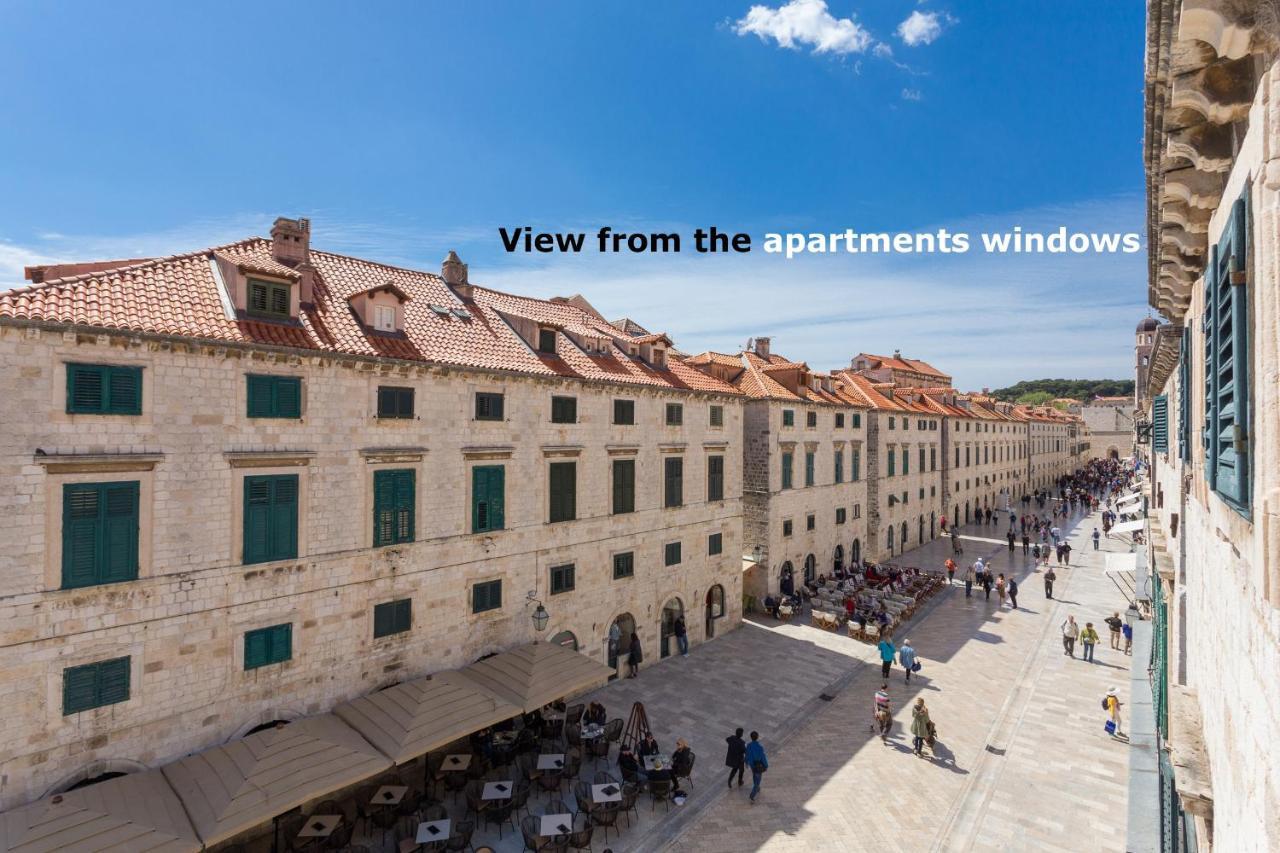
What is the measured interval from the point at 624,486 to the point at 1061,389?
182 metres

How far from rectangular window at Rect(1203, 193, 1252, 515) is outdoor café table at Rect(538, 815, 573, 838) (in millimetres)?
11006

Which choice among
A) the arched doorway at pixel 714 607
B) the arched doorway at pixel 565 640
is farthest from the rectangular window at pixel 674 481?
the arched doorway at pixel 565 640

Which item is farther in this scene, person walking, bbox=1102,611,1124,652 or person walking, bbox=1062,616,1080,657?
person walking, bbox=1102,611,1124,652

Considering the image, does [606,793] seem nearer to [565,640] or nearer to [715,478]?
[565,640]

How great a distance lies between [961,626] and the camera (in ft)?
80.1

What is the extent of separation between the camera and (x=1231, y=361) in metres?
3.72

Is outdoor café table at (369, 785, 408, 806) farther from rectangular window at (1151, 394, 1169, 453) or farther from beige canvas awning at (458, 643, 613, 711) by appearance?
rectangular window at (1151, 394, 1169, 453)

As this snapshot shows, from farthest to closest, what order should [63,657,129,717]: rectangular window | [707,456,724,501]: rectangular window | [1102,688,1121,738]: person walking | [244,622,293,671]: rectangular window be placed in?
1. [707,456,724,501]: rectangular window
2. [1102,688,1121,738]: person walking
3. [244,622,293,671]: rectangular window
4. [63,657,129,717]: rectangular window

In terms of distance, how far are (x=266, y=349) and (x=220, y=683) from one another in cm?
636

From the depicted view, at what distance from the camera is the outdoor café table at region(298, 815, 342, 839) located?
10.9 meters

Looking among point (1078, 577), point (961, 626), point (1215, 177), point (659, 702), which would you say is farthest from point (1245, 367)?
point (1078, 577)

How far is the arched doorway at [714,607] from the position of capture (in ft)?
74.3

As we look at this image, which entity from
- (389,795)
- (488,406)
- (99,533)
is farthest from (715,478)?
(99,533)

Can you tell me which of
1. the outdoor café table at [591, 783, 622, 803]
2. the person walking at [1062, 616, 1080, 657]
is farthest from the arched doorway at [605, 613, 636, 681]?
the person walking at [1062, 616, 1080, 657]
